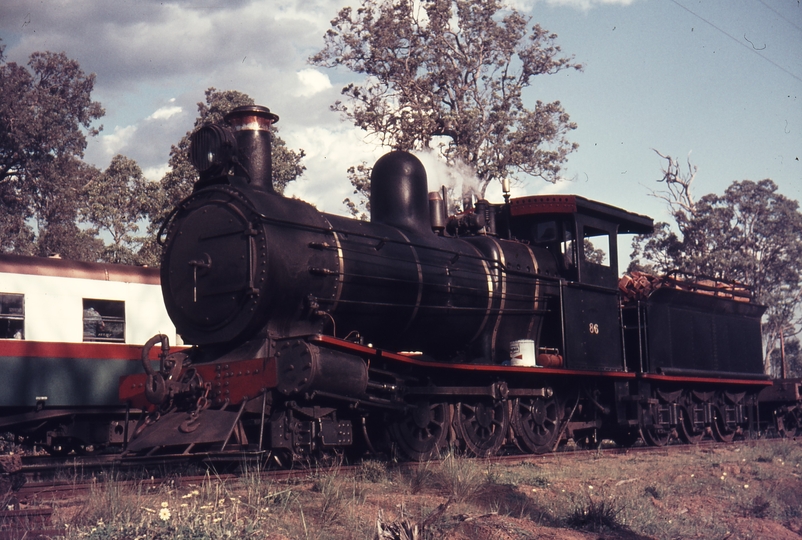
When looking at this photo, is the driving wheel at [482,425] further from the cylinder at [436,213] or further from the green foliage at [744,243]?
the green foliage at [744,243]

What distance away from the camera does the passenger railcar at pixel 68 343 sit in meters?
11.7

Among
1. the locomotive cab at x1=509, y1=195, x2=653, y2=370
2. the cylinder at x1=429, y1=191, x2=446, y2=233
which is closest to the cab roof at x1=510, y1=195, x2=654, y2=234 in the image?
the locomotive cab at x1=509, y1=195, x2=653, y2=370

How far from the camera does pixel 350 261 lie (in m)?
8.58

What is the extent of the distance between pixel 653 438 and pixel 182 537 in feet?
34.0

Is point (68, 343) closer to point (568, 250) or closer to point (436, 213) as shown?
point (436, 213)

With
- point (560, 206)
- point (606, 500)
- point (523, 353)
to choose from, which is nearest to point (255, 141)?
point (523, 353)

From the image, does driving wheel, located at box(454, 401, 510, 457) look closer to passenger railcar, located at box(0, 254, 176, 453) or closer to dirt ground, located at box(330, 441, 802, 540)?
dirt ground, located at box(330, 441, 802, 540)

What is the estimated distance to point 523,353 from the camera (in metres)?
10.5

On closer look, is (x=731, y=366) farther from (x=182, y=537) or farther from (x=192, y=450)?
(x=182, y=537)

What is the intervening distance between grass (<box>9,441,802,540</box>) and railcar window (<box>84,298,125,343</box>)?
234 inches

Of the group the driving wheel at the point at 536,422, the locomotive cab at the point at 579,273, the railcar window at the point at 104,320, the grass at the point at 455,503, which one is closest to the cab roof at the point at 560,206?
the locomotive cab at the point at 579,273

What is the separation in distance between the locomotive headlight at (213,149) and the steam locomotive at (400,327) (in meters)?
0.02

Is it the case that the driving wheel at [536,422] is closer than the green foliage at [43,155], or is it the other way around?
the driving wheel at [536,422]

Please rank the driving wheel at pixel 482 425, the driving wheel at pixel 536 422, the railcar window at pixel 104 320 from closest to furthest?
the driving wheel at pixel 482 425, the driving wheel at pixel 536 422, the railcar window at pixel 104 320
